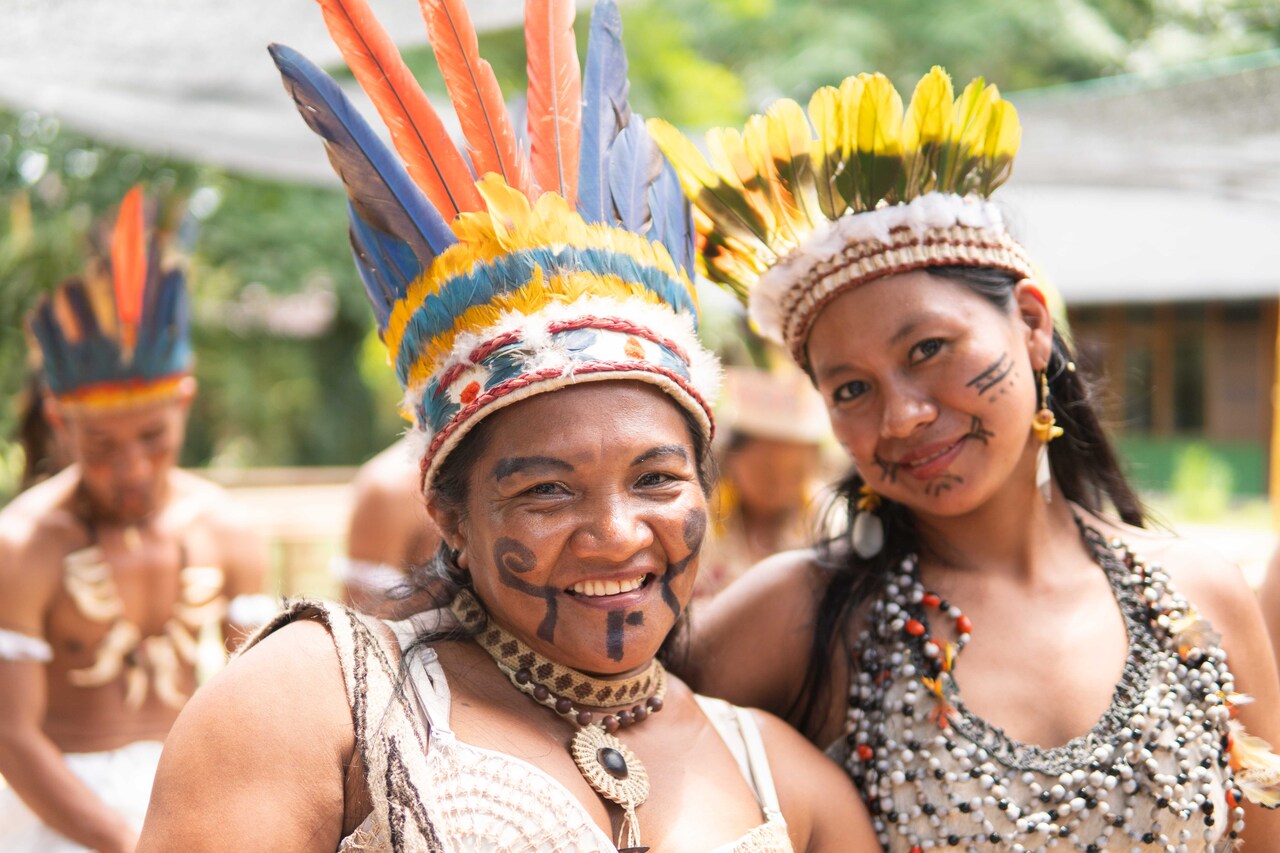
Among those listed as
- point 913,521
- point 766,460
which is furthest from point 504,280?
point 766,460

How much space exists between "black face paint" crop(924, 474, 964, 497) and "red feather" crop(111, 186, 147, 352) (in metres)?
2.79

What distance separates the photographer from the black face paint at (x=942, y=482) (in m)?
2.14

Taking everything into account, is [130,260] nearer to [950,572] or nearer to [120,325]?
[120,325]

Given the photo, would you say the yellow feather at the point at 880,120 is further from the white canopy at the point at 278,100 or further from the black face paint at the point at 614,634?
the black face paint at the point at 614,634

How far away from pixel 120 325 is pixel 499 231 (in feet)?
8.24

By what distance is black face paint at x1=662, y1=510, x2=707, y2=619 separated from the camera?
1.79 m

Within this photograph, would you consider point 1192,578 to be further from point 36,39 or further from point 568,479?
point 36,39

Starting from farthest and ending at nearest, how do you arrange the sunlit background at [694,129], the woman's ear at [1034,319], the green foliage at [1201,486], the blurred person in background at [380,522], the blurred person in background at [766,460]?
the green foliage at [1201,486]
the blurred person in background at [766,460]
the blurred person in background at [380,522]
the sunlit background at [694,129]
the woman's ear at [1034,319]

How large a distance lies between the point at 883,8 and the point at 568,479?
1403cm

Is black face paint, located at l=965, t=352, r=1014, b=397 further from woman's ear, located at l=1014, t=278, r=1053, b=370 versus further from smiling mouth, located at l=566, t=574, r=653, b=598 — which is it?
smiling mouth, located at l=566, t=574, r=653, b=598

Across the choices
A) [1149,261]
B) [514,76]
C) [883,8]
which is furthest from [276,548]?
[883,8]

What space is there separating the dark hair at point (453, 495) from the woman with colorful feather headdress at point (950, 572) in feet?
1.37

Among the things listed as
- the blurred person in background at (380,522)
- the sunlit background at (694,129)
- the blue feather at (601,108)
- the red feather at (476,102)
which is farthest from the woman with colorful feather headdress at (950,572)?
the blurred person in background at (380,522)

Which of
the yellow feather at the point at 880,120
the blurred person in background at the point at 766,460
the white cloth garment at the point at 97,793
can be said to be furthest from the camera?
the blurred person in background at the point at 766,460
